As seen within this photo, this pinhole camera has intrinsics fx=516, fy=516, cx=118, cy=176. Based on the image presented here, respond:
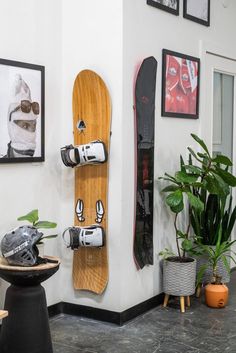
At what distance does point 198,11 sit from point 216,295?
2.42 m

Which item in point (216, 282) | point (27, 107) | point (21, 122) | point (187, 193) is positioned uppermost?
point (27, 107)

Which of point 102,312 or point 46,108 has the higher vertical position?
point 46,108

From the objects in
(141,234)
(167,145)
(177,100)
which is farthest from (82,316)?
(177,100)

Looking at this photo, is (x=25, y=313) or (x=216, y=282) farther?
(x=216, y=282)

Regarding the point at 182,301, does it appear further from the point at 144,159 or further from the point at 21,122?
the point at 21,122

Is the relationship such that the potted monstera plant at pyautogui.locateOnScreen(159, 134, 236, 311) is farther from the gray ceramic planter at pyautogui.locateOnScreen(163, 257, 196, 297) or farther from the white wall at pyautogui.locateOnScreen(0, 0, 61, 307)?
the white wall at pyautogui.locateOnScreen(0, 0, 61, 307)

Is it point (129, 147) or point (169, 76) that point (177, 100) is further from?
point (129, 147)

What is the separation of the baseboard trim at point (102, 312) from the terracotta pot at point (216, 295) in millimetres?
455

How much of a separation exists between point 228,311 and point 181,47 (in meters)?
2.19

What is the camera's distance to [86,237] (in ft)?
11.9

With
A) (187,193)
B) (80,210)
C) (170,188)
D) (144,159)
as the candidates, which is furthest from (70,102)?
(187,193)

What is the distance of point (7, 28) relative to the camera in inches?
133

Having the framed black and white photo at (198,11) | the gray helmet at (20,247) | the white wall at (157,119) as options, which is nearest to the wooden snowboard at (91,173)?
the white wall at (157,119)

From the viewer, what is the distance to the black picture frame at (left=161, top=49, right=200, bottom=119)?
163 inches
